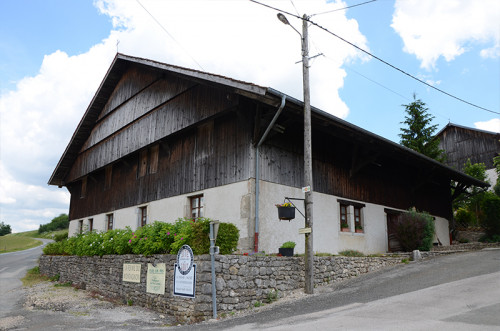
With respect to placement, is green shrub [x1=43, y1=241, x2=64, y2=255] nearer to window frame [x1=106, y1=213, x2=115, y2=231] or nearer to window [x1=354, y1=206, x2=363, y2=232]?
window frame [x1=106, y1=213, x2=115, y2=231]

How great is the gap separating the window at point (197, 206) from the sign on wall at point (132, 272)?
2.78 m

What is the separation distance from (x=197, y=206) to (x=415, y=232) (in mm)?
8281

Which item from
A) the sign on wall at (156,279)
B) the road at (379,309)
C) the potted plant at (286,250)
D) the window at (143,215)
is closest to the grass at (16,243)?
the window at (143,215)

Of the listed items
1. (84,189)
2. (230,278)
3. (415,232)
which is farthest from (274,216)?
(84,189)

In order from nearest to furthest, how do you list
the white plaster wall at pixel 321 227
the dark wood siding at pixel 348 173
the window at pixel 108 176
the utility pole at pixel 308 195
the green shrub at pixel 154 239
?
the utility pole at pixel 308 195 < the green shrub at pixel 154 239 < the white plaster wall at pixel 321 227 < the dark wood siding at pixel 348 173 < the window at pixel 108 176

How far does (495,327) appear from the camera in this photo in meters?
5.54

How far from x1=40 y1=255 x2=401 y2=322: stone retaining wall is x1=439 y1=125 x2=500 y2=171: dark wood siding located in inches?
927

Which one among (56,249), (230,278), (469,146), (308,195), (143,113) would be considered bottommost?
(230,278)

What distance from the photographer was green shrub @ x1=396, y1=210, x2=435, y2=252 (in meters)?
14.9

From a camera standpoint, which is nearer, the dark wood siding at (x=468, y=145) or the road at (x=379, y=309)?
the road at (x=379, y=309)

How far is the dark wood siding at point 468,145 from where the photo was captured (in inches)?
1249

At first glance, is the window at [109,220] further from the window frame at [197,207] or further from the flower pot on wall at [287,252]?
the flower pot on wall at [287,252]

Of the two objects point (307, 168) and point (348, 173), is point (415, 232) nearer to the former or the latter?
point (348, 173)

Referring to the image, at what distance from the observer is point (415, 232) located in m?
14.9
